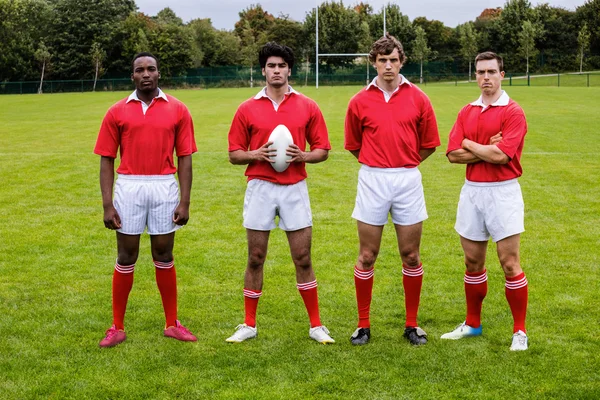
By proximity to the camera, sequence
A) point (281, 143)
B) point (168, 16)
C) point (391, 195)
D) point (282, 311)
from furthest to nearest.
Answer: point (168, 16), point (282, 311), point (391, 195), point (281, 143)

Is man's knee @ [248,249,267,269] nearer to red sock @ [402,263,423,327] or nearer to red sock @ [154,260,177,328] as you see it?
red sock @ [154,260,177,328]

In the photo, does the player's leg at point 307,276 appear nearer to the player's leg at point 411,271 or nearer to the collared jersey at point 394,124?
the player's leg at point 411,271

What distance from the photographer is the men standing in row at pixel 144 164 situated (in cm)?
508

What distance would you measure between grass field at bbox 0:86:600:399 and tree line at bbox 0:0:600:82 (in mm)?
51054

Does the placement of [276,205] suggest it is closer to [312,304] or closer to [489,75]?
[312,304]

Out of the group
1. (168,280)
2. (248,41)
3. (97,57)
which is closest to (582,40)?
(248,41)

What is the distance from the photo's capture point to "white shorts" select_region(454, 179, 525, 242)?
197 inches

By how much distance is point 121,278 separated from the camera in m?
5.35

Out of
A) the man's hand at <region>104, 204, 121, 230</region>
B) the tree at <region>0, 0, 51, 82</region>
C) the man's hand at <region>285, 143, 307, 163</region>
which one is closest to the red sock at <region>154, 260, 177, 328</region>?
the man's hand at <region>104, 204, 121, 230</region>

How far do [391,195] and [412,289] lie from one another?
760mm

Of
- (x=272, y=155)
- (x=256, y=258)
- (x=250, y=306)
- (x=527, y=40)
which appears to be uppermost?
(x=527, y=40)

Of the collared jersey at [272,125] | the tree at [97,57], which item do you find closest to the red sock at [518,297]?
the collared jersey at [272,125]

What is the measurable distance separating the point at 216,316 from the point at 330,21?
62.0m

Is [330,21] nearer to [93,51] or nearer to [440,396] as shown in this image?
[93,51]
